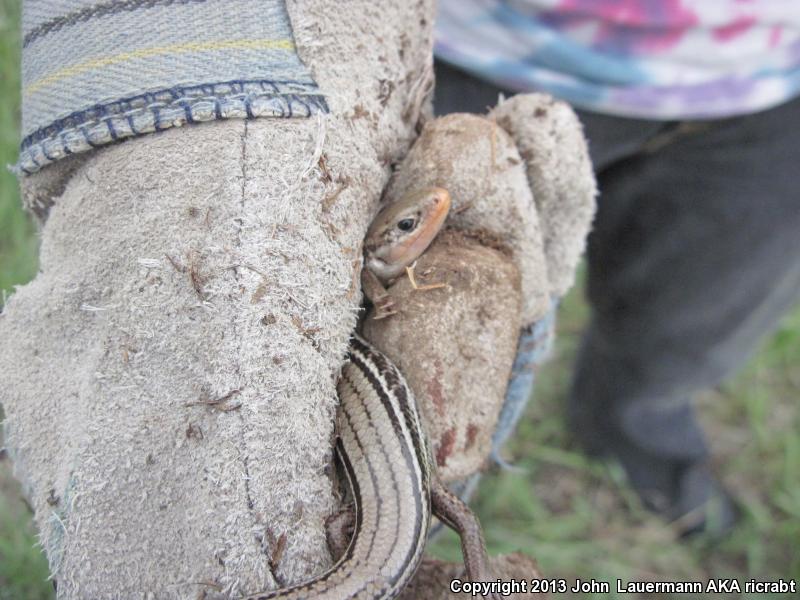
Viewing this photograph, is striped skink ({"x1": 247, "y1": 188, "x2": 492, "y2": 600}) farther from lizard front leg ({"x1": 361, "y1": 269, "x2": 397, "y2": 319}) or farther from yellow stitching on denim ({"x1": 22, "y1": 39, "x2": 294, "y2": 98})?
yellow stitching on denim ({"x1": 22, "y1": 39, "x2": 294, "y2": 98})

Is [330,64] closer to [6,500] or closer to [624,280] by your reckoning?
[624,280]

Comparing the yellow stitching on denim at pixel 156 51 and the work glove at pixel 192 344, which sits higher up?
the yellow stitching on denim at pixel 156 51

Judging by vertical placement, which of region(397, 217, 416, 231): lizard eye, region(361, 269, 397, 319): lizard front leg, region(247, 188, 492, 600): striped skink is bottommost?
region(247, 188, 492, 600): striped skink

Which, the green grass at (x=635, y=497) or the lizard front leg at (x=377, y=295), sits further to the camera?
the green grass at (x=635, y=497)

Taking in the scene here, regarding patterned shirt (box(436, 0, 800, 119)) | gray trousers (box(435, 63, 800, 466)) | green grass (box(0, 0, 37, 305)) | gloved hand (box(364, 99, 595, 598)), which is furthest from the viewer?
green grass (box(0, 0, 37, 305))

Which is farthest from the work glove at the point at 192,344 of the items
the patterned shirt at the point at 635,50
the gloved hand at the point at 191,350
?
the patterned shirt at the point at 635,50

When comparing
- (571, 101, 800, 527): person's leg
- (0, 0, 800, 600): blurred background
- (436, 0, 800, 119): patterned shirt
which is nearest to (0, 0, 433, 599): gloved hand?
(436, 0, 800, 119): patterned shirt

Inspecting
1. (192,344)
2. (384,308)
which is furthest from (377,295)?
(192,344)

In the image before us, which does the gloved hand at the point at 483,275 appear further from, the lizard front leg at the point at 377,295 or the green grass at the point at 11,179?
the green grass at the point at 11,179
